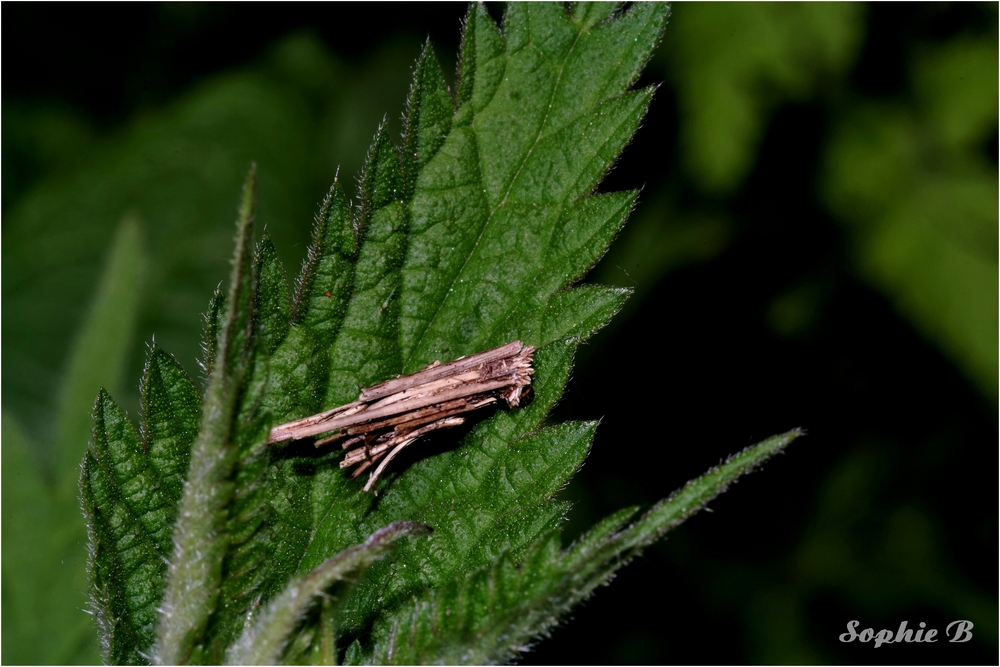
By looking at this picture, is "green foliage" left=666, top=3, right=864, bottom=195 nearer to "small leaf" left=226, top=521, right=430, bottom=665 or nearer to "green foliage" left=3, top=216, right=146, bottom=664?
"green foliage" left=3, top=216, right=146, bottom=664

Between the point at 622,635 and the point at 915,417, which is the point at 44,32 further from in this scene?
the point at 915,417

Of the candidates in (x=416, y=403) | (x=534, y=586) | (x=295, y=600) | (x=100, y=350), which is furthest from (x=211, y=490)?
(x=100, y=350)

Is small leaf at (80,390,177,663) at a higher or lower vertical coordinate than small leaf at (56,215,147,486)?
lower

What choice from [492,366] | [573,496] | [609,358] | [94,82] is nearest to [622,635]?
[573,496]

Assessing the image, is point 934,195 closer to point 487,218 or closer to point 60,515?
point 487,218

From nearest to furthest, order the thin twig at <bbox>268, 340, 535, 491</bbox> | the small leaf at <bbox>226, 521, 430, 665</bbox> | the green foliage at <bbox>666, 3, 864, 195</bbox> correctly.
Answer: the small leaf at <bbox>226, 521, 430, 665</bbox> < the thin twig at <bbox>268, 340, 535, 491</bbox> < the green foliage at <bbox>666, 3, 864, 195</bbox>

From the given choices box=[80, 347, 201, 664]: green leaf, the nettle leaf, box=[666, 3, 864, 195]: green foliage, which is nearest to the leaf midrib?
the nettle leaf

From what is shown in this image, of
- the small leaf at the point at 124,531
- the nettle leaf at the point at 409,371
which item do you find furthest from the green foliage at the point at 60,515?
the nettle leaf at the point at 409,371

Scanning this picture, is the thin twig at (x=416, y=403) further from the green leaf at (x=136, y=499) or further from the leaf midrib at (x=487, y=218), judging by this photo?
the green leaf at (x=136, y=499)
